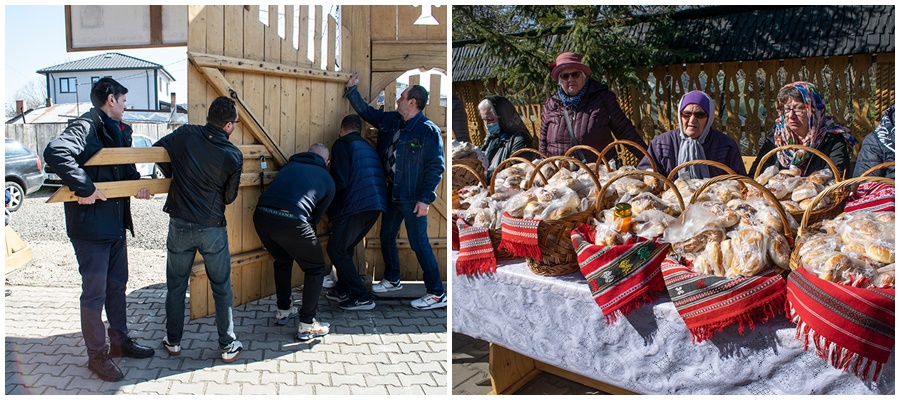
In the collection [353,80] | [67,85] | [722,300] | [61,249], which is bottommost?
[61,249]

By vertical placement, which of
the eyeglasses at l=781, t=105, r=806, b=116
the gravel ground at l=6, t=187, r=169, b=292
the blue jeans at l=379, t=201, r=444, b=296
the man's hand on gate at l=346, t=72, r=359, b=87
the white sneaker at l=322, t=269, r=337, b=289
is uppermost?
the man's hand on gate at l=346, t=72, r=359, b=87

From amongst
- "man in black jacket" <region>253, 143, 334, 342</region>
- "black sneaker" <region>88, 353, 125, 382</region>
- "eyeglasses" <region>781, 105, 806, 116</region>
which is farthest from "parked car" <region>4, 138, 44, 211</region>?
"eyeglasses" <region>781, 105, 806, 116</region>

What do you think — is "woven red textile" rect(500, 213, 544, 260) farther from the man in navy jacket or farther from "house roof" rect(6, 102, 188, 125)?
"house roof" rect(6, 102, 188, 125)

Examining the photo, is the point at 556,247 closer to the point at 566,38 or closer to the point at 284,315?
the point at 284,315

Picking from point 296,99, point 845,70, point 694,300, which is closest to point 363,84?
point 296,99

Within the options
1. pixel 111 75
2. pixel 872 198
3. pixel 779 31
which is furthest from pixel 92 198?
pixel 111 75

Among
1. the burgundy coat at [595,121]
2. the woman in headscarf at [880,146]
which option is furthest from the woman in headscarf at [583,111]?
the woman in headscarf at [880,146]

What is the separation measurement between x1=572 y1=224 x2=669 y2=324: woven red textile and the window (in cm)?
3069

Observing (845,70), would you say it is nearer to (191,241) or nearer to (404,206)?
(404,206)

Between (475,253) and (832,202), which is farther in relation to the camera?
Result: (475,253)

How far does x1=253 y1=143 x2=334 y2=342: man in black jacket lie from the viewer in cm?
427

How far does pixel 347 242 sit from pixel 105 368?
1875mm

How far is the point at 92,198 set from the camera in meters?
3.51

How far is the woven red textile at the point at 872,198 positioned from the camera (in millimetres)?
2389
